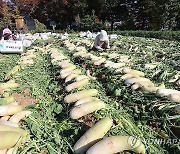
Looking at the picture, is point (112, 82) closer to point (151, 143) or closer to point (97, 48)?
point (151, 143)

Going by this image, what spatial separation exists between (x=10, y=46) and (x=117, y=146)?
337 inches

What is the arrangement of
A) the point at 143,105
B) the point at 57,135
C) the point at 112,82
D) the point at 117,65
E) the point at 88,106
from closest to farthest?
1. the point at 57,135
2. the point at 88,106
3. the point at 143,105
4. the point at 112,82
5. the point at 117,65

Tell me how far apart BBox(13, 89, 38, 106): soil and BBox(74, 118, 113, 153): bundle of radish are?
1.89 meters

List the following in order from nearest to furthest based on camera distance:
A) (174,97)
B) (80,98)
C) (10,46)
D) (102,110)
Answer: (174,97)
(102,110)
(80,98)
(10,46)

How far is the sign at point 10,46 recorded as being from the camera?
995 centimetres

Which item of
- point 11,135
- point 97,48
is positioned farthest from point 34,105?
point 97,48

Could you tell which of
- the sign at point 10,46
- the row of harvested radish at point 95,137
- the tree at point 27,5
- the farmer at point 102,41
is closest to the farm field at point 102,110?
the row of harvested radish at point 95,137

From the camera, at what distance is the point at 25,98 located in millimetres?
4570

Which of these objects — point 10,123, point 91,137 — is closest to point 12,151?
point 10,123

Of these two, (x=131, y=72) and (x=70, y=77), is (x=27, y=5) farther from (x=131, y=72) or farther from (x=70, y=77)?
(x=131, y=72)

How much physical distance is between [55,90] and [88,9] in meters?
35.7

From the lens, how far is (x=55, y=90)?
4.93 metres

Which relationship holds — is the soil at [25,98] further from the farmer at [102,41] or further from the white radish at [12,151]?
the farmer at [102,41]

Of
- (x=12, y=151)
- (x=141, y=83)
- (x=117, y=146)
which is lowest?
(x=12, y=151)
